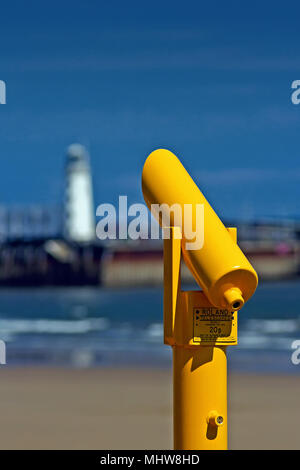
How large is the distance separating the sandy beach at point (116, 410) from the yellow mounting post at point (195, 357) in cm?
436

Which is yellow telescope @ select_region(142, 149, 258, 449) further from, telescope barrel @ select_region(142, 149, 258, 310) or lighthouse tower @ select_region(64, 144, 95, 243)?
lighthouse tower @ select_region(64, 144, 95, 243)

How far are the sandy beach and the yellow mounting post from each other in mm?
4355

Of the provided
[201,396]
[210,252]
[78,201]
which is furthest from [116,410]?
[78,201]

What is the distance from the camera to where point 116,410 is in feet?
31.2

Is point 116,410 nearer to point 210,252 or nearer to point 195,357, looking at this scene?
point 195,357

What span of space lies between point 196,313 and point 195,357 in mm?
148

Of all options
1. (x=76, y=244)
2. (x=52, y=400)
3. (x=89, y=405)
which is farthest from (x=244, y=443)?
(x=76, y=244)

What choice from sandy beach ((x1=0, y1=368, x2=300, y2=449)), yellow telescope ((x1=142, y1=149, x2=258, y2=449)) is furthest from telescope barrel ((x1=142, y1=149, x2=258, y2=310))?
Result: sandy beach ((x1=0, y1=368, x2=300, y2=449))

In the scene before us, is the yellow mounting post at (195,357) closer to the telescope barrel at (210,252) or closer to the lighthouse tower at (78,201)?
the telescope barrel at (210,252)

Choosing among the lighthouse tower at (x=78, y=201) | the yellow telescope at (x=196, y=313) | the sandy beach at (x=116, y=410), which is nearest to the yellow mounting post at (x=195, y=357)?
the yellow telescope at (x=196, y=313)

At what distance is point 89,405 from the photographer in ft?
32.4

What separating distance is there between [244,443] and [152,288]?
82339mm
